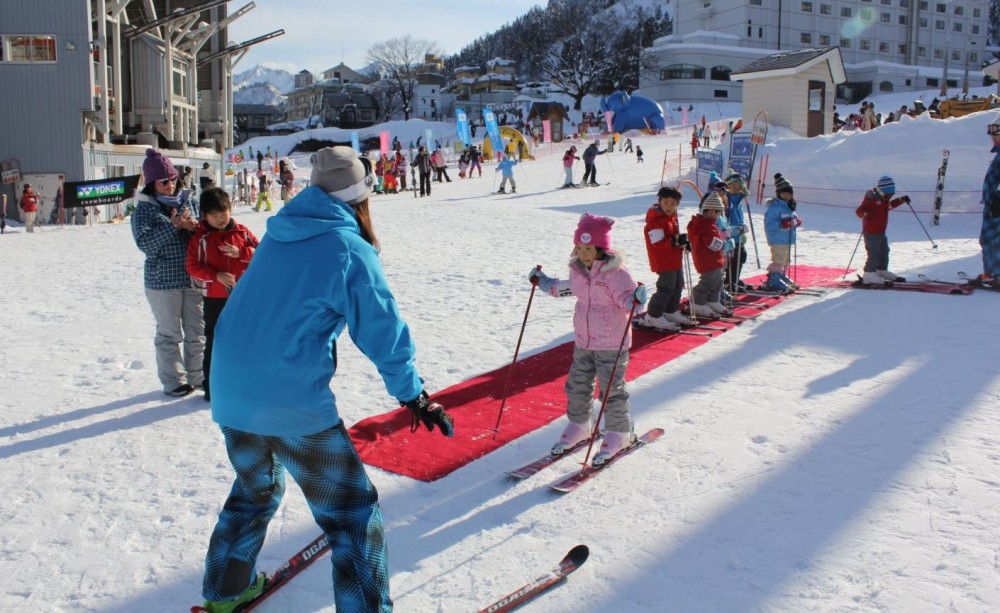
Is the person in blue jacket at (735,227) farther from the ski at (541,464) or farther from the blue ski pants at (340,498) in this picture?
the blue ski pants at (340,498)

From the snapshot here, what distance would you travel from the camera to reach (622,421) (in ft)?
13.6

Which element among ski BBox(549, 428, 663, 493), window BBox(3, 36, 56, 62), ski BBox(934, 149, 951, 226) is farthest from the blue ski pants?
window BBox(3, 36, 56, 62)

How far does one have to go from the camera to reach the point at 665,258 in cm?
696

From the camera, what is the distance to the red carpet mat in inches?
168

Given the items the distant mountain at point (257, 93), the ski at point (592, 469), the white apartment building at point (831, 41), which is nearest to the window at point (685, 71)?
the white apartment building at point (831, 41)

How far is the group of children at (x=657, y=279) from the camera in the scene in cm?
401

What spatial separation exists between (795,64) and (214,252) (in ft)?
73.9

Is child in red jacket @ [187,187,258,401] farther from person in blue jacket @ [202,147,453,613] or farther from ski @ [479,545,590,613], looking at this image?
ski @ [479,545,590,613]

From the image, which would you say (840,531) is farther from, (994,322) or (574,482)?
(994,322)

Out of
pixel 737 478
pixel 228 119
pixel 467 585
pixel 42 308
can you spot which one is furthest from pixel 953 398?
pixel 228 119

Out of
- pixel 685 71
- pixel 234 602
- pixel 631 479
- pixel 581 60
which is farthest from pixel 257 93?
pixel 234 602

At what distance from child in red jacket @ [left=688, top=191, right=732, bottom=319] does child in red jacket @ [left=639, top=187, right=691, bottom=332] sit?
235 mm

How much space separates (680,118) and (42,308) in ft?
167

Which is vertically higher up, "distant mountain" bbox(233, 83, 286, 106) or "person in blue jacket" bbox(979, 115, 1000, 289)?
"distant mountain" bbox(233, 83, 286, 106)
